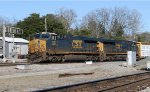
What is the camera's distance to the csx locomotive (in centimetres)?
3731

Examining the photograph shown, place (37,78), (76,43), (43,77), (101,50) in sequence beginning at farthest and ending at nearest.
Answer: (101,50)
(76,43)
(43,77)
(37,78)

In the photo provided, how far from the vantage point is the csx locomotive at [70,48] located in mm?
37312

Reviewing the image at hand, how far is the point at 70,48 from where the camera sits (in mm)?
40719

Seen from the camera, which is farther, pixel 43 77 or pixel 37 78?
pixel 43 77

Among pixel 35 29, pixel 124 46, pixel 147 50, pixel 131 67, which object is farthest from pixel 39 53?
pixel 35 29

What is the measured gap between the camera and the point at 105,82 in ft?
57.4

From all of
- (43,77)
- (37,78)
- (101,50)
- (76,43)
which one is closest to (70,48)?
(76,43)

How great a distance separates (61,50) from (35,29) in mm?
48132

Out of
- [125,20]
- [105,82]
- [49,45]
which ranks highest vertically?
[125,20]

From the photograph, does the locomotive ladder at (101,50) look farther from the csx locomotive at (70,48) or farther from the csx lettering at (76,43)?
the csx lettering at (76,43)

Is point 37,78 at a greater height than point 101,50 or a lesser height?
lesser

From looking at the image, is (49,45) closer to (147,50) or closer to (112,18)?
(147,50)

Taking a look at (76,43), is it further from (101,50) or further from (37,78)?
(37,78)

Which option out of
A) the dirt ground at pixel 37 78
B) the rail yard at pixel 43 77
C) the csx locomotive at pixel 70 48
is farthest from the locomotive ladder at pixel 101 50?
the dirt ground at pixel 37 78
